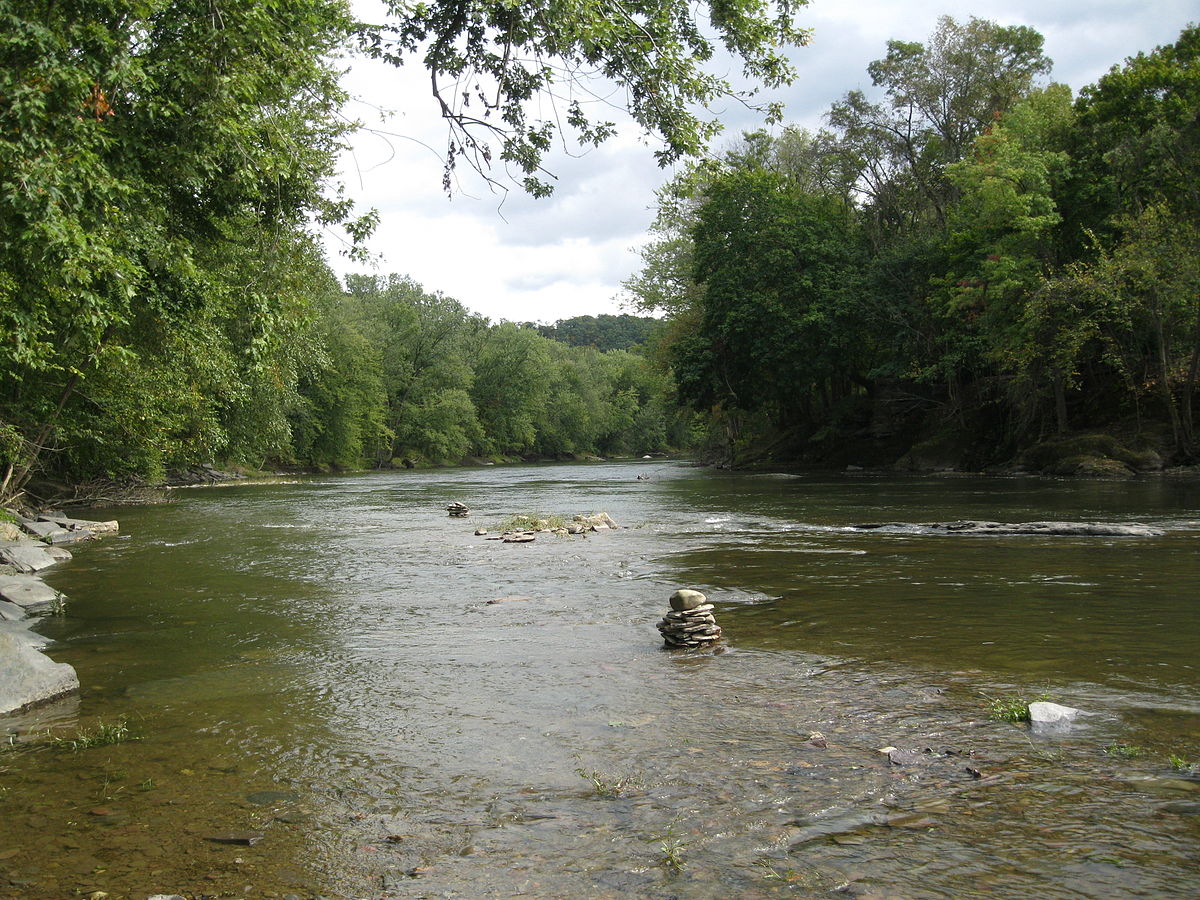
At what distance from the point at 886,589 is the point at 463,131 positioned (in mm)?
7893

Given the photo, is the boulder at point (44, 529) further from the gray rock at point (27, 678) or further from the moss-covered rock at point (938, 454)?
the moss-covered rock at point (938, 454)

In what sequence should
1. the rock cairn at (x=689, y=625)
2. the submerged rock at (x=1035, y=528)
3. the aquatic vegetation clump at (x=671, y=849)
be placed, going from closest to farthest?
1. the aquatic vegetation clump at (x=671, y=849)
2. the rock cairn at (x=689, y=625)
3. the submerged rock at (x=1035, y=528)

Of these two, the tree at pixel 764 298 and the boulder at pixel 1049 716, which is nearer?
the boulder at pixel 1049 716

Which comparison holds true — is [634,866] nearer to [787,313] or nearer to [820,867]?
[820,867]

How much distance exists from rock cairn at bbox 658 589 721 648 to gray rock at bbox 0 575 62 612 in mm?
8141

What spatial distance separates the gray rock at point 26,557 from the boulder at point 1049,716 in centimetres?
1443

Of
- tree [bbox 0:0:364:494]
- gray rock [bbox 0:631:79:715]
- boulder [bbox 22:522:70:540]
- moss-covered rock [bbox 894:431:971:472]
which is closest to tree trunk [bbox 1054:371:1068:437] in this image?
moss-covered rock [bbox 894:431:971:472]

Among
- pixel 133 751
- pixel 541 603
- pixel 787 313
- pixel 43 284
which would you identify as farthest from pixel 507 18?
pixel 787 313

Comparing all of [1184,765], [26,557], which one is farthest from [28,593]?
[1184,765]

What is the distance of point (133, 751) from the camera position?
541 cm

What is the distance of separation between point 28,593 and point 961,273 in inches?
1498

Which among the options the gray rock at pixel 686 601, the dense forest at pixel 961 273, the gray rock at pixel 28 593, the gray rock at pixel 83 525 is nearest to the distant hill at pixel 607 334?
the dense forest at pixel 961 273

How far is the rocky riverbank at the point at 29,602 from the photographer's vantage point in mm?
6520

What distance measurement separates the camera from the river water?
12.3 ft
